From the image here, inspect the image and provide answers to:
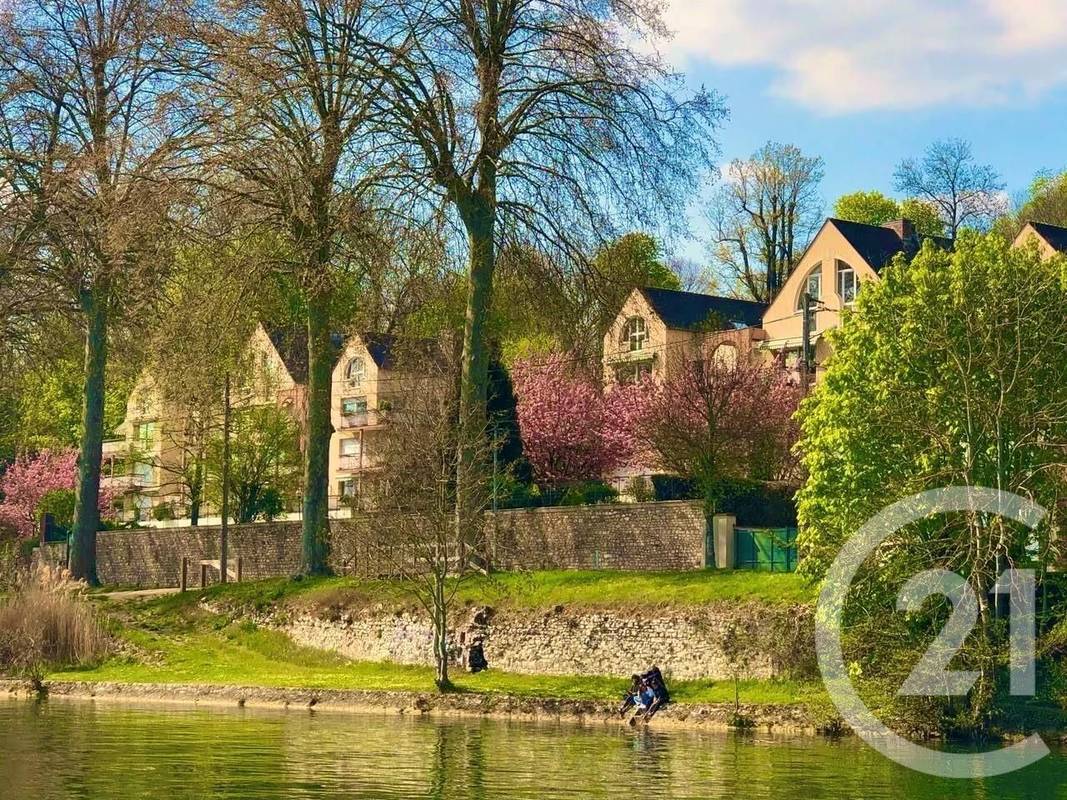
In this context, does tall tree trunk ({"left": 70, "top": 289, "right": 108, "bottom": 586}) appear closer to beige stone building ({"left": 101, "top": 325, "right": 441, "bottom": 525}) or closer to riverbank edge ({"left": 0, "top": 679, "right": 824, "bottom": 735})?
riverbank edge ({"left": 0, "top": 679, "right": 824, "bottom": 735})

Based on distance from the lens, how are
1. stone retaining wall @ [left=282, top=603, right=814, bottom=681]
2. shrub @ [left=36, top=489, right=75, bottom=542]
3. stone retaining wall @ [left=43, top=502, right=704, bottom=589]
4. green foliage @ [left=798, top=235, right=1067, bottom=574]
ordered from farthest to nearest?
1. shrub @ [left=36, top=489, right=75, bottom=542]
2. stone retaining wall @ [left=43, top=502, right=704, bottom=589]
3. stone retaining wall @ [left=282, top=603, right=814, bottom=681]
4. green foliage @ [left=798, top=235, right=1067, bottom=574]

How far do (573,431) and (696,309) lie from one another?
1705cm

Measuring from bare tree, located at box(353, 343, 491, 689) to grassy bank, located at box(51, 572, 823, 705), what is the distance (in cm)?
99

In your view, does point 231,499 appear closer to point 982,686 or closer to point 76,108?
point 76,108

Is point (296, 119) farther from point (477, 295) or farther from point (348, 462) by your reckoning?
point (348, 462)

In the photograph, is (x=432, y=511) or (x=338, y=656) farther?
(x=338, y=656)

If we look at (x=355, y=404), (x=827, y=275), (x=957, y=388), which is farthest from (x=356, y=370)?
(x=957, y=388)

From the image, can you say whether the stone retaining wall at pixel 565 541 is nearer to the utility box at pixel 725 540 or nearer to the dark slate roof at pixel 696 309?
the utility box at pixel 725 540

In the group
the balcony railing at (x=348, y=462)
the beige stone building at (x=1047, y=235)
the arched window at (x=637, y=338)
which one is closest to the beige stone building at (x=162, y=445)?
the balcony railing at (x=348, y=462)

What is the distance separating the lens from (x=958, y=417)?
35156 millimetres

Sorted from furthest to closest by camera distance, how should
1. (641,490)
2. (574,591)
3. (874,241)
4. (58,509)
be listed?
(58,509) → (874,241) → (641,490) → (574,591)

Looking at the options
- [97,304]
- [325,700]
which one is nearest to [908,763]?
[325,700]

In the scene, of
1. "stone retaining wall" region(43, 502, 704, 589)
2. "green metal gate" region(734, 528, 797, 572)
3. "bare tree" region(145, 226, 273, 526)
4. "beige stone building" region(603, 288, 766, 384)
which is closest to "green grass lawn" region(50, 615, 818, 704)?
"stone retaining wall" region(43, 502, 704, 589)

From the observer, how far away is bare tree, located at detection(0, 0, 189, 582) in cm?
4944
